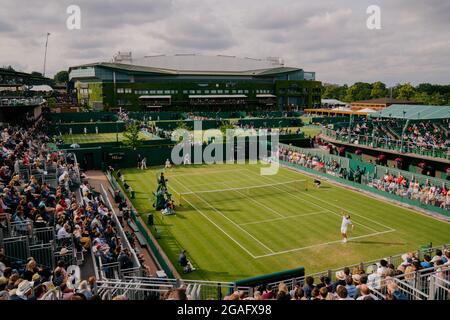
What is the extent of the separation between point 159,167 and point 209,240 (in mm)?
22555

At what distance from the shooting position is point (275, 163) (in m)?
43.6

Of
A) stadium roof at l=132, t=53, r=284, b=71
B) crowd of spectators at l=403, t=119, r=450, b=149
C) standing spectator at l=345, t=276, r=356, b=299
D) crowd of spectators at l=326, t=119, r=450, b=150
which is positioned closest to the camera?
standing spectator at l=345, t=276, r=356, b=299

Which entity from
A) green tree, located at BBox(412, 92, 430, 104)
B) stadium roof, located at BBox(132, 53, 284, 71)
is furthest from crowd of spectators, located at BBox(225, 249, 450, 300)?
green tree, located at BBox(412, 92, 430, 104)

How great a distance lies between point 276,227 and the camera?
24.2 meters

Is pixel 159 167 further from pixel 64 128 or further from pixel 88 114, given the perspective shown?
pixel 88 114

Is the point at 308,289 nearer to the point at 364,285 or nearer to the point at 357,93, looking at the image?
the point at 364,285

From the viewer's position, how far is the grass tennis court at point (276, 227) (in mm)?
19688

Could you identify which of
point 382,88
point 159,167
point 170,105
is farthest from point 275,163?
point 382,88

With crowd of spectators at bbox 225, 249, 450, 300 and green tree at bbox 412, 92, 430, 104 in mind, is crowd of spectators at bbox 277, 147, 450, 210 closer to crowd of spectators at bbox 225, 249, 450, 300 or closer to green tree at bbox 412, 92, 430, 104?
crowd of spectators at bbox 225, 249, 450, 300

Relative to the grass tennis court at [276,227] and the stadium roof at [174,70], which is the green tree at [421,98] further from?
the grass tennis court at [276,227]

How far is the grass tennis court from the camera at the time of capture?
19688mm

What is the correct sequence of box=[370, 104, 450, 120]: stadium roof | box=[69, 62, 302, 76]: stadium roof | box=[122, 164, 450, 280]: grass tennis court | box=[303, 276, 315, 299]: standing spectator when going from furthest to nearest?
box=[69, 62, 302, 76]: stadium roof
box=[370, 104, 450, 120]: stadium roof
box=[122, 164, 450, 280]: grass tennis court
box=[303, 276, 315, 299]: standing spectator

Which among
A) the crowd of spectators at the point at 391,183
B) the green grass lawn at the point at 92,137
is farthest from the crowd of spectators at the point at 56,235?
the green grass lawn at the point at 92,137

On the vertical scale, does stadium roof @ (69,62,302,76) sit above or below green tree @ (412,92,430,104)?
above
